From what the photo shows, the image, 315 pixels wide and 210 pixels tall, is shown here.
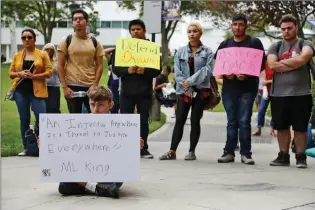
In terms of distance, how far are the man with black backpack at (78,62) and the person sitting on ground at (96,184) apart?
248cm

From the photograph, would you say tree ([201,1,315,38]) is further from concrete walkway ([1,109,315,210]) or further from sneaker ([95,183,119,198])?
sneaker ([95,183,119,198])

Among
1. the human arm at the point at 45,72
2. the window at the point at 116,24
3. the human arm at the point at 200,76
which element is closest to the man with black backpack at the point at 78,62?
the human arm at the point at 45,72

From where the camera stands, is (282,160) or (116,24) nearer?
(282,160)

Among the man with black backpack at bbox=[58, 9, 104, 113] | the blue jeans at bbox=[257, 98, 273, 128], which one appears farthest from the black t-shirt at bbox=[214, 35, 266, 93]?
the blue jeans at bbox=[257, 98, 273, 128]

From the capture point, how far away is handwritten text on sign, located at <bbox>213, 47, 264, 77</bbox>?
7.93m

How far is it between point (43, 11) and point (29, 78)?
1364 inches

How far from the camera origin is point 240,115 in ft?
26.4

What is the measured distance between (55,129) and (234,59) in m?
3.21

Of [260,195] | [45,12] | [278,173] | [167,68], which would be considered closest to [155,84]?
[167,68]

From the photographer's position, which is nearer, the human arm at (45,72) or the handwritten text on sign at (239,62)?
the handwritten text on sign at (239,62)

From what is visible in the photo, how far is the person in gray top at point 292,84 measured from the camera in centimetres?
762

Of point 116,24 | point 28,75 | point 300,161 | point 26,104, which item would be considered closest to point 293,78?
point 300,161

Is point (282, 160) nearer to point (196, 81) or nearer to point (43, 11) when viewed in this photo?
point (196, 81)

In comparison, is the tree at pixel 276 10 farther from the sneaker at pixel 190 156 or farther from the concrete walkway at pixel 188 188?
the concrete walkway at pixel 188 188
